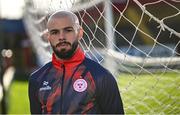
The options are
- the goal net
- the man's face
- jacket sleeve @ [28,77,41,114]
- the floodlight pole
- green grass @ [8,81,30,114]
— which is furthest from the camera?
green grass @ [8,81,30,114]

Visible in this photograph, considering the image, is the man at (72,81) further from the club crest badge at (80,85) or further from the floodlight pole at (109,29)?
the floodlight pole at (109,29)

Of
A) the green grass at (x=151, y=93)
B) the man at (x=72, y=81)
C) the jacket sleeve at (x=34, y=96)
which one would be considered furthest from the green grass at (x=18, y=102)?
the man at (x=72, y=81)

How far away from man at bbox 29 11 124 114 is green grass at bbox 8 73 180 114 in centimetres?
75

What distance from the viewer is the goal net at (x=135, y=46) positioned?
278 cm

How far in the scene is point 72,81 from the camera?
2.14 meters

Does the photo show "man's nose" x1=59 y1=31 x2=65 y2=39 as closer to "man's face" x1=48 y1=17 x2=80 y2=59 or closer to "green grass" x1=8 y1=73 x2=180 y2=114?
"man's face" x1=48 y1=17 x2=80 y2=59

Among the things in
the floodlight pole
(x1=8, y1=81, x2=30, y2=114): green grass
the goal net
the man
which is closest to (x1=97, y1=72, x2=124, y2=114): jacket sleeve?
the man

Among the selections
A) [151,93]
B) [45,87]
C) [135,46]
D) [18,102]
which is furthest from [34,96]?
[18,102]

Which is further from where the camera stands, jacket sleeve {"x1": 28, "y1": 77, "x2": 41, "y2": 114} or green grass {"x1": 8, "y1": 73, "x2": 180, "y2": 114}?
green grass {"x1": 8, "y1": 73, "x2": 180, "y2": 114}

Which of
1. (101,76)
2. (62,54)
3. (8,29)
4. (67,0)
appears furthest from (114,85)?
(8,29)

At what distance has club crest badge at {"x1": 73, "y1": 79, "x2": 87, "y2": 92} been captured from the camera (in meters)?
2.10

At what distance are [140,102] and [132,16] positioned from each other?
1.59 ft

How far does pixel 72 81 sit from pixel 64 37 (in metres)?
0.18

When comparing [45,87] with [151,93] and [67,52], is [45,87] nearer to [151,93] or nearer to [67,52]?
Answer: [67,52]
